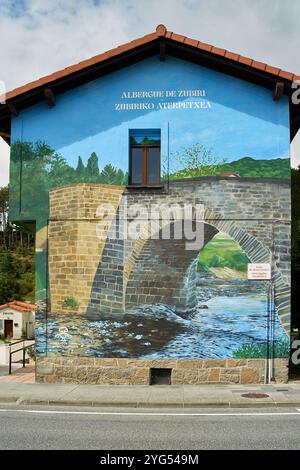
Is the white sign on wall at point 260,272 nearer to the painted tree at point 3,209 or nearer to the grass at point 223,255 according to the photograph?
the grass at point 223,255

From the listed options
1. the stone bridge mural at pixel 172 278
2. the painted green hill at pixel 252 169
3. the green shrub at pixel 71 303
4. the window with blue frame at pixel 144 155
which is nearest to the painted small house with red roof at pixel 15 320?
the green shrub at pixel 71 303

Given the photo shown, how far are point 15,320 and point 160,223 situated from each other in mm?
33928

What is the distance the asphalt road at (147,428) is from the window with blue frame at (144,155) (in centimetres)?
610

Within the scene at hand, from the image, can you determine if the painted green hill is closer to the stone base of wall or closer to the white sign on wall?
the white sign on wall

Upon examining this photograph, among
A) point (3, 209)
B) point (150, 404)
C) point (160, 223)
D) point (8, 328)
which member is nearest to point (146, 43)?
point (160, 223)

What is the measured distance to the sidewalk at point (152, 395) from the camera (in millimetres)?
11344

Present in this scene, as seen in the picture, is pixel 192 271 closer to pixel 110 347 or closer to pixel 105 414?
pixel 110 347

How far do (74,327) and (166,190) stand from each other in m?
4.27

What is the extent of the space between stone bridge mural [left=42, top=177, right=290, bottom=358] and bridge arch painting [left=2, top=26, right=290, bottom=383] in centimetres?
3

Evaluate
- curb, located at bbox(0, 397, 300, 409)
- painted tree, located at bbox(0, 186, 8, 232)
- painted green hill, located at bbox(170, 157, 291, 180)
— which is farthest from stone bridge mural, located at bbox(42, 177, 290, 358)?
painted tree, located at bbox(0, 186, 8, 232)

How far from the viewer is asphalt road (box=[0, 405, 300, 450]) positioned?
25.3 feet

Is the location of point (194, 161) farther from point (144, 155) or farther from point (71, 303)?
point (71, 303)
